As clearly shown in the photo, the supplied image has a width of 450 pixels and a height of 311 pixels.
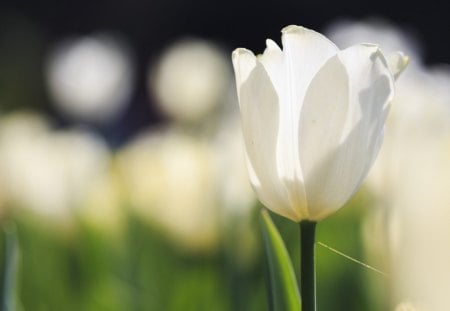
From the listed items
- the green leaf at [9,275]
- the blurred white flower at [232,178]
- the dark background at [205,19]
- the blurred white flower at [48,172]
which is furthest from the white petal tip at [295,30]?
the dark background at [205,19]

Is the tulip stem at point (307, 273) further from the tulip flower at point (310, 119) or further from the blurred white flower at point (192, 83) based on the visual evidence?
the blurred white flower at point (192, 83)

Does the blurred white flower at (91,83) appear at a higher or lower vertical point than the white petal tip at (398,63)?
lower

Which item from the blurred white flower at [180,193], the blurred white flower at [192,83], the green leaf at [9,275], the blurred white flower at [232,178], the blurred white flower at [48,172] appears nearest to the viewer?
the green leaf at [9,275]

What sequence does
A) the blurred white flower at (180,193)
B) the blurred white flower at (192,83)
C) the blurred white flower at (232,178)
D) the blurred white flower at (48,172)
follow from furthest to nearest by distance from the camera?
1. the blurred white flower at (192,83)
2. the blurred white flower at (48,172)
3. the blurred white flower at (180,193)
4. the blurred white flower at (232,178)

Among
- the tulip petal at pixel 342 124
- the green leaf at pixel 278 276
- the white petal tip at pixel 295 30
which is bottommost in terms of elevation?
the green leaf at pixel 278 276

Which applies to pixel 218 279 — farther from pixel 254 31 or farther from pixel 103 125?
pixel 254 31

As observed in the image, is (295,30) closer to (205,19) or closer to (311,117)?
(311,117)

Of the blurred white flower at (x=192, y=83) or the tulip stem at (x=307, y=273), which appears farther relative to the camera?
the blurred white flower at (x=192, y=83)

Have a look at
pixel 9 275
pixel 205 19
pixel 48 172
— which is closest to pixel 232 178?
pixel 48 172
